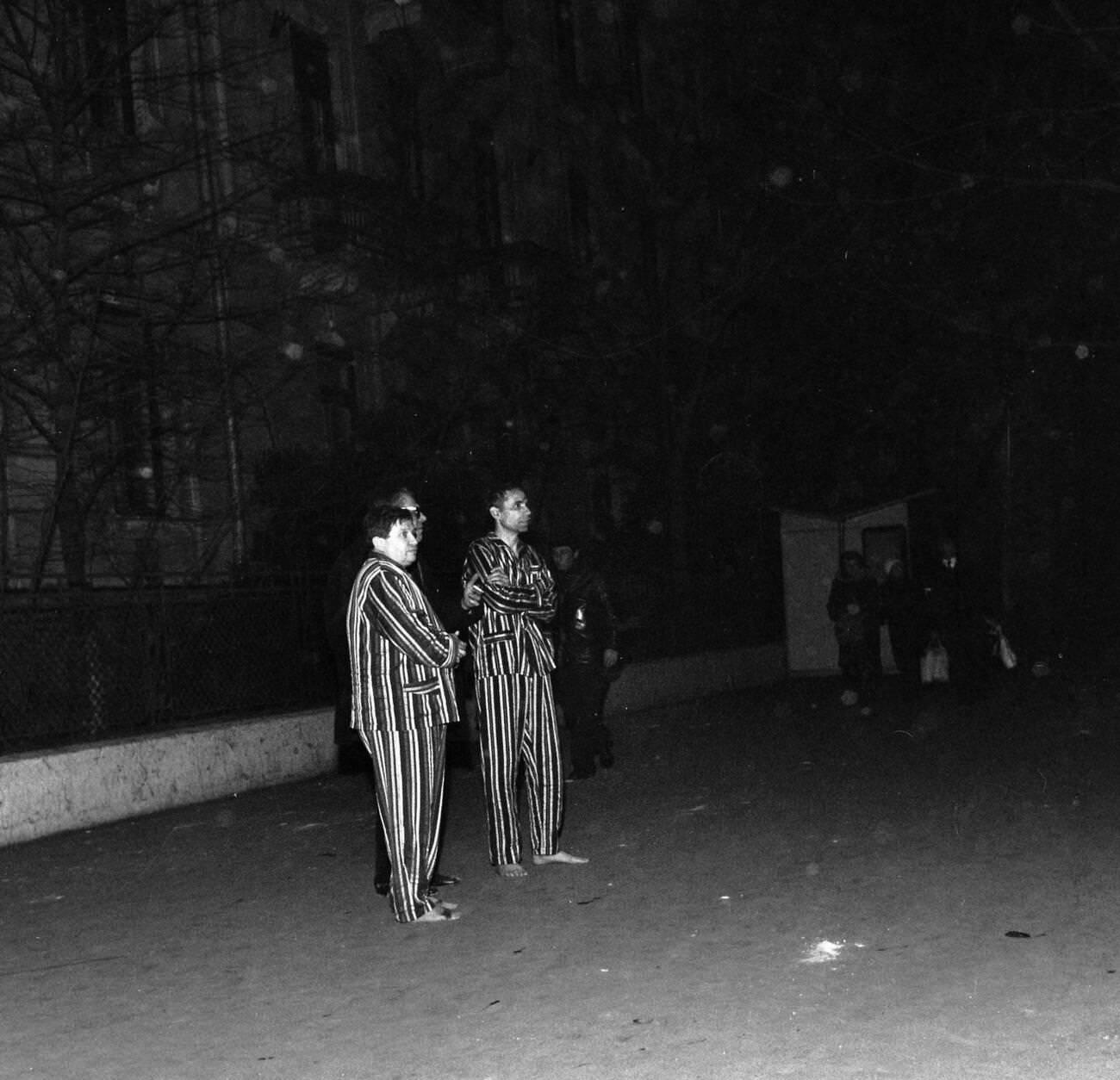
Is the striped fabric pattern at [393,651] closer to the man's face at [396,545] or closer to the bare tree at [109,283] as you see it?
the man's face at [396,545]

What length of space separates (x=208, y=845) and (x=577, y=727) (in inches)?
144

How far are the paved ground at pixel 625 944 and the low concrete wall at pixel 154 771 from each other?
38 cm

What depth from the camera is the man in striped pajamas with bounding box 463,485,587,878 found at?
914 centimetres

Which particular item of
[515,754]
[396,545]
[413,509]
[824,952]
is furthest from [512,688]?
[824,952]

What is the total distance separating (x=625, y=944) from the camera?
7.39 meters

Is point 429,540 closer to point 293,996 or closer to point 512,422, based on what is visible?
point 512,422

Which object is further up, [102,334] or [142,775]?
[102,334]

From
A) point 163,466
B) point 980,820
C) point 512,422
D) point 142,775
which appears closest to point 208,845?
point 142,775

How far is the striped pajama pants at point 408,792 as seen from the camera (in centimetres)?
788

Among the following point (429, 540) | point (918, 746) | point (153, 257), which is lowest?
point (918, 746)

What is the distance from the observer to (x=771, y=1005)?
615 cm

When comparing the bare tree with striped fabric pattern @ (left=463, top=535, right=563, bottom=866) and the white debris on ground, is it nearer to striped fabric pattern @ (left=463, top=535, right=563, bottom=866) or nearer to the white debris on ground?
striped fabric pattern @ (left=463, top=535, right=563, bottom=866)

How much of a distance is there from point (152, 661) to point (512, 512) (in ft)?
21.0

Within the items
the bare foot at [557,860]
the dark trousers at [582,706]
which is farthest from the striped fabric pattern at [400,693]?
the dark trousers at [582,706]
